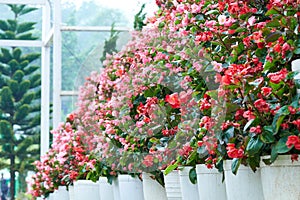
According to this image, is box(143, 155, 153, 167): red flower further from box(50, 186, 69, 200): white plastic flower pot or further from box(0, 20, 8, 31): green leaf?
box(0, 20, 8, 31): green leaf

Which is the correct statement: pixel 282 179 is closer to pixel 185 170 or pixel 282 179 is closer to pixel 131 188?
pixel 185 170

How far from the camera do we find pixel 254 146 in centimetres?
173

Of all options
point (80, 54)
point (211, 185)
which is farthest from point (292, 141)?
point (80, 54)

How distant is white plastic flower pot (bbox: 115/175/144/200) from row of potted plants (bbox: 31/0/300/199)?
68 millimetres

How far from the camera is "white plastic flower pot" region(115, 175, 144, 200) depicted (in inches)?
120

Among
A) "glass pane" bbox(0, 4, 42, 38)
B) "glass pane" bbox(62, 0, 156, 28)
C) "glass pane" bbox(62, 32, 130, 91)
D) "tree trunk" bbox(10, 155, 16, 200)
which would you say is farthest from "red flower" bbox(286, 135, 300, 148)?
"tree trunk" bbox(10, 155, 16, 200)

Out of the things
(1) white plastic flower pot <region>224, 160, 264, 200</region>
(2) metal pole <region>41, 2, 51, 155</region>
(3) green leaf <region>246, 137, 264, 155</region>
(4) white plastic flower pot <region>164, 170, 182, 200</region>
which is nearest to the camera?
(3) green leaf <region>246, 137, 264, 155</region>

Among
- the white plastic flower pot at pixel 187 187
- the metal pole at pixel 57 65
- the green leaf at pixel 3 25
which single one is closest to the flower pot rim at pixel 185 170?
the white plastic flower pot at pixel 187 187

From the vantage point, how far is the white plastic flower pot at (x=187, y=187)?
230 cm

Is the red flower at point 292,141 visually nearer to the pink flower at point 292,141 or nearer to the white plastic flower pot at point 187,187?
the pink flower at point 292,141

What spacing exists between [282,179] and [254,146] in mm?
111

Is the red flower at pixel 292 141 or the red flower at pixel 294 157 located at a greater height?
the red flower at pixel 292 141

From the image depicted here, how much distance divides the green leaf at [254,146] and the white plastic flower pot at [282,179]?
0.06m

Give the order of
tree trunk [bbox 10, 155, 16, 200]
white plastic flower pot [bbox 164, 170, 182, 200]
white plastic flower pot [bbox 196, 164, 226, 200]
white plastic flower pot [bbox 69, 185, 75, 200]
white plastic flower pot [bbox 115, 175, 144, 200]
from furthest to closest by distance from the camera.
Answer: tree trunk [bbox 10, 155, 16, 200], white plastic flower pot [bbox 69, 185, 75, 200], white plastic flower pot [bbox 115, 175, 144, 200], white plastic flower pot [bbox 164, 170, 182, 200], white plastic flower pot [bbox 196, 164, 226, 200]
